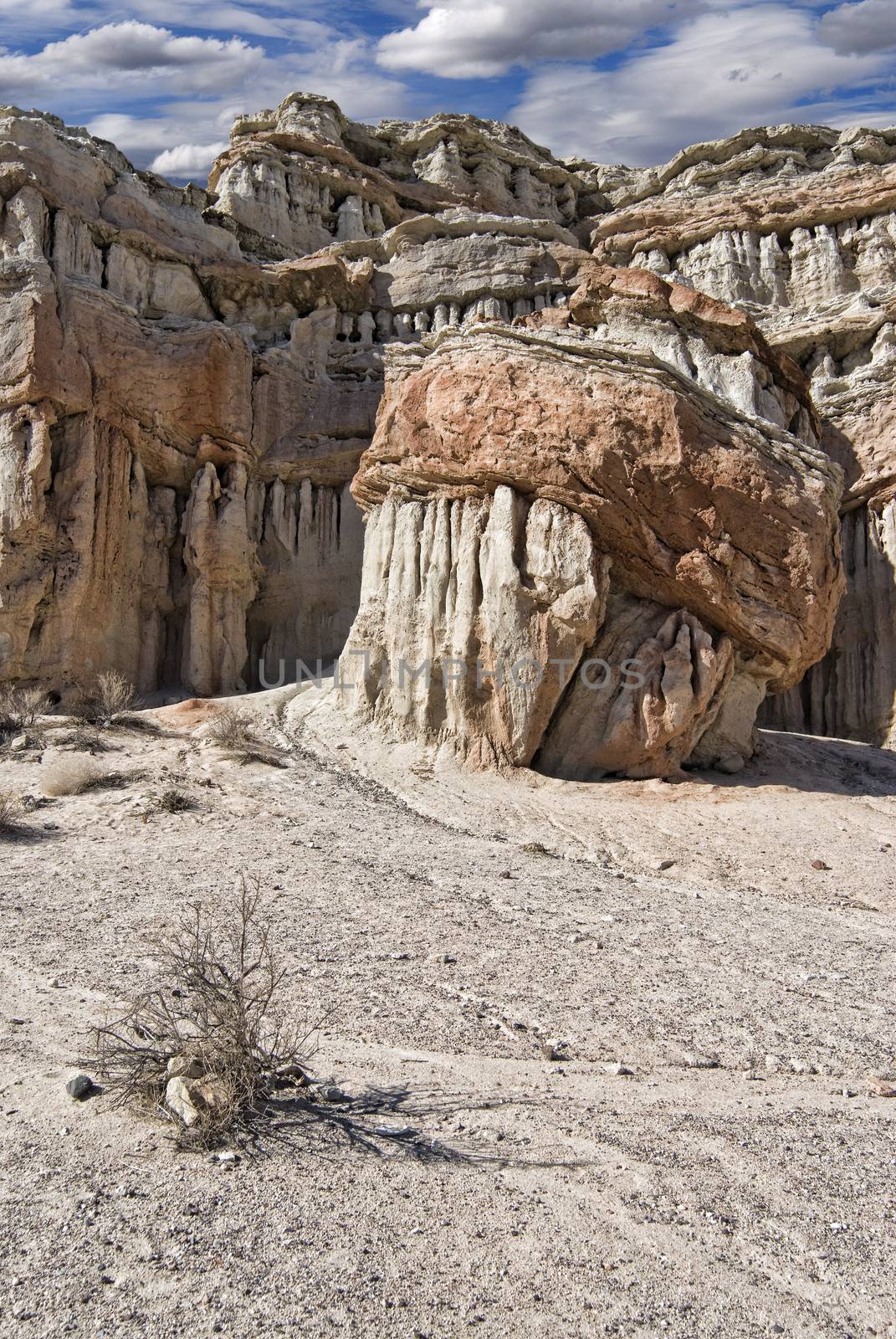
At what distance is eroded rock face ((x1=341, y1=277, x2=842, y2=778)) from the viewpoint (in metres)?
11.9

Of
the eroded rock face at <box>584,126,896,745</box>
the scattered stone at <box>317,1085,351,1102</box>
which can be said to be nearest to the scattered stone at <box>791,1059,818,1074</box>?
the scattered stone at <box>317,1085,351,1102</box>

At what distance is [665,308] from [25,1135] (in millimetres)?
15800

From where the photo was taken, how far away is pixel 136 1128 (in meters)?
3.56

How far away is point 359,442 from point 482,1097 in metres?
15.8

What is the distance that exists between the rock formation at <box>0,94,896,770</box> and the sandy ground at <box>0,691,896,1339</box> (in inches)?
149

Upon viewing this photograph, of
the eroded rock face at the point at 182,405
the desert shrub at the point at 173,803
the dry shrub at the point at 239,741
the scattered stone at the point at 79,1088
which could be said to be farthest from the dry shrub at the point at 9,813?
the eroded rock face at the point at 182,405

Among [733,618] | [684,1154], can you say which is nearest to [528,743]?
[733,618]

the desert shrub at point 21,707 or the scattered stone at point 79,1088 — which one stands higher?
the desert shrub at point 21,707

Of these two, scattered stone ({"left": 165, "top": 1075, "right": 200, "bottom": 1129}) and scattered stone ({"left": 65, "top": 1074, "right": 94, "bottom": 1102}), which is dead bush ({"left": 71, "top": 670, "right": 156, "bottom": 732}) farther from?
scattered stone ({"left": 165, "top": 1075, "right": 200, "bottom": 1129})

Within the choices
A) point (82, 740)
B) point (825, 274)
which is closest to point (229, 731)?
point (82, 740)

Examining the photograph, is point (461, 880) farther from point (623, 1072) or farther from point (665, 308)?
point (665, 308)

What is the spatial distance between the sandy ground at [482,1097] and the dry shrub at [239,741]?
189cm

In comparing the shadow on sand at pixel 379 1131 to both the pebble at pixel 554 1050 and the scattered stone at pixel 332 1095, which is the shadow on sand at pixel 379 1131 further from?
the pebble at pixel 554 1050

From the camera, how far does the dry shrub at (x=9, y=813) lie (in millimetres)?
8797
